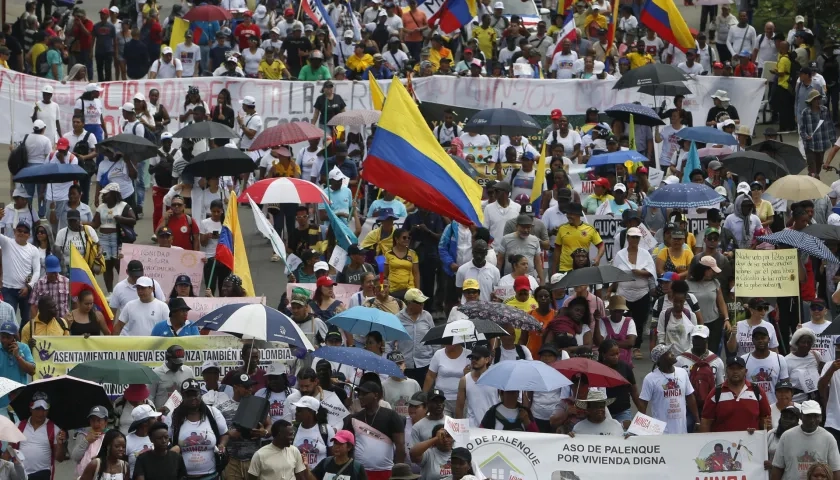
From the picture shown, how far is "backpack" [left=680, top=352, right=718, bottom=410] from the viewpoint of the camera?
15352 millimetres

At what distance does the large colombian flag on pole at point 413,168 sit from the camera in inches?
707

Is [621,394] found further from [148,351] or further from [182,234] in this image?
[182,234]

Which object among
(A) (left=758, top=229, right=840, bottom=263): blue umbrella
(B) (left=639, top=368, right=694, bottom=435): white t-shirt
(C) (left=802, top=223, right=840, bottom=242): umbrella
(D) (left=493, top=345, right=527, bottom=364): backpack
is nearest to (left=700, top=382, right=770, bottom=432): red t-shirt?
(B) (left=639, top=368, right=694, bottom=435): white t-shirt

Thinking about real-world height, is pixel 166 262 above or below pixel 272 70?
below

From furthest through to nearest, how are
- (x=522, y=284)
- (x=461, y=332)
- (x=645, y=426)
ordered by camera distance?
(x=522, y=284) → (x=461, y=332) → (x=645, y=426)

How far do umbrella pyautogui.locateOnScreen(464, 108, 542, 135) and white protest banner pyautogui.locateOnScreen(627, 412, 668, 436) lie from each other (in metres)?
9.35

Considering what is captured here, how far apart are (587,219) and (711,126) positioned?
4838 millimetres

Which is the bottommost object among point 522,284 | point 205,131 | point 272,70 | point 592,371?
point 592,371

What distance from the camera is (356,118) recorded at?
23.7 meters

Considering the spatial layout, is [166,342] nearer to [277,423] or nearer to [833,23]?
[277,423]

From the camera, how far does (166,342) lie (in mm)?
16016

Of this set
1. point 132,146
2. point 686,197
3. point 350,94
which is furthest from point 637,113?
point 132,146

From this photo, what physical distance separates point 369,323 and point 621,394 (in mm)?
2303

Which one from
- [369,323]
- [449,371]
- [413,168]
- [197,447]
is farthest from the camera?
[413,168]
